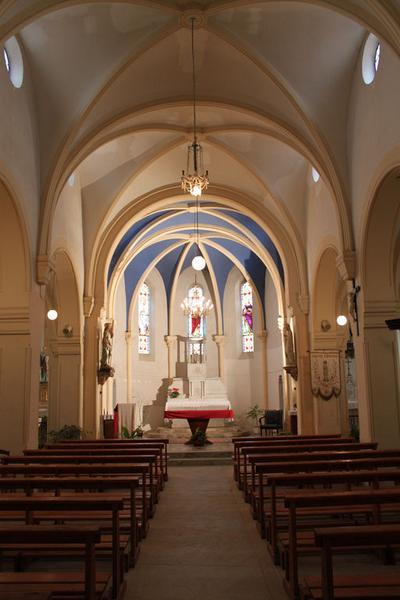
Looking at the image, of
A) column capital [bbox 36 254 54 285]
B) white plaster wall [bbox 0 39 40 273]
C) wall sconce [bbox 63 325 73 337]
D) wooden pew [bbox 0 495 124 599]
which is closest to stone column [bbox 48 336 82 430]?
wall sconce [bbox 63 325 73 337]

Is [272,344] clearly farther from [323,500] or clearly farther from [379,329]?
[323,500]

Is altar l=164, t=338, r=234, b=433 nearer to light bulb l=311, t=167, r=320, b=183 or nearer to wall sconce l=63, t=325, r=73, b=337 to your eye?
wall sconce l=63, t=325, r=73, b=337

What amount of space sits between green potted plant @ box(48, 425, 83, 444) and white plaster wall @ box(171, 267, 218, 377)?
11.3 m

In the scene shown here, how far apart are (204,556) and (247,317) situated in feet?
64.7

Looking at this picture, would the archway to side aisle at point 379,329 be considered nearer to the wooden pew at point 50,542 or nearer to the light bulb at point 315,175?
the light bulb at point 315,175

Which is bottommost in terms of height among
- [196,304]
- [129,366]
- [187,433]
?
[187,433]

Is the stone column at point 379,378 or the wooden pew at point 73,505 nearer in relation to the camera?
the wooden pew at point 73,505

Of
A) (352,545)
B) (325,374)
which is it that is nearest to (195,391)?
(325,374)

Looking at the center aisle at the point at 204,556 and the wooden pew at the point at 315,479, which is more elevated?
the wooden pew at the point at 315,479

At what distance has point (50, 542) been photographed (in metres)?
3.76

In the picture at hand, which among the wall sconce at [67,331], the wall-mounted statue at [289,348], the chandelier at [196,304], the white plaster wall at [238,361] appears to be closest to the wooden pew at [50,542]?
the wall sconce at [67,331]

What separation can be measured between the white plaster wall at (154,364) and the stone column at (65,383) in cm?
833

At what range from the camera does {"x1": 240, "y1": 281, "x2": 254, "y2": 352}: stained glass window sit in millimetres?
25328

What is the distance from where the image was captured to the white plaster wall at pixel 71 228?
1359 centimetres
